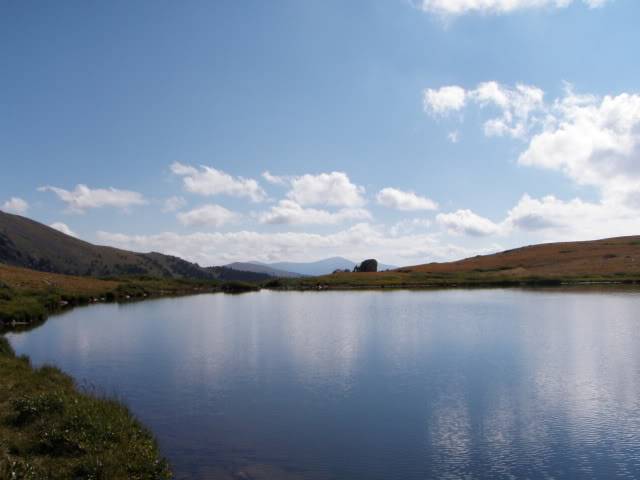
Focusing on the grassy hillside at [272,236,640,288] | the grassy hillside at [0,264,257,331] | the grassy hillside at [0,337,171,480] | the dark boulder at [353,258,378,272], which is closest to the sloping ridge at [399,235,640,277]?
the grassy hillside at [272,236,640,288]

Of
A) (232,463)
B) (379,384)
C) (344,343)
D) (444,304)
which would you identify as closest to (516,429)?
(379,384)

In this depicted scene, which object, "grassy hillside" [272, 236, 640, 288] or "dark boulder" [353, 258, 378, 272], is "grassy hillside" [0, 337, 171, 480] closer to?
"grassy hillside" [272, 236, 640, 288]

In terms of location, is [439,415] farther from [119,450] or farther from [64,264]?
[64,264]

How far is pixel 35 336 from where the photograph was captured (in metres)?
43.2

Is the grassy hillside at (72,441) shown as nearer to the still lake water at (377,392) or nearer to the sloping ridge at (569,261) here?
the still lake water at (377,392)

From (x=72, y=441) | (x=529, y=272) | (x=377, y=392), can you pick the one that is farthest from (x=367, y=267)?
(x=72, y=441)

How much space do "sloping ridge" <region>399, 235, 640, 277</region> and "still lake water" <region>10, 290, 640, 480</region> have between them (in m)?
74.2

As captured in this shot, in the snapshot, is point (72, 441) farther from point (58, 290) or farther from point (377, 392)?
point (58, 290)

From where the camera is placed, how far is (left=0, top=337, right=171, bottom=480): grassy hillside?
44.7 feet

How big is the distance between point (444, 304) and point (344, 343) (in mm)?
33269

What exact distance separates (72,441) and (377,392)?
45.3 ft

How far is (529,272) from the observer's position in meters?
125

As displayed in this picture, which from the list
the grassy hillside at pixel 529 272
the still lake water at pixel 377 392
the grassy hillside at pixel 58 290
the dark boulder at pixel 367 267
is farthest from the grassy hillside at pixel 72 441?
the dark boulder at pixel 367 267

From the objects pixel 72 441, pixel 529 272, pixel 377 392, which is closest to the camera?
pixel 72 441
